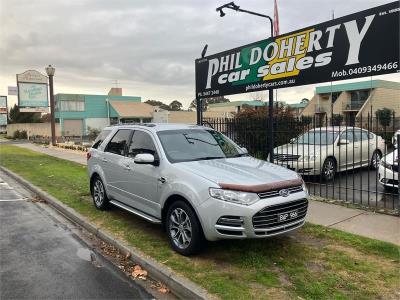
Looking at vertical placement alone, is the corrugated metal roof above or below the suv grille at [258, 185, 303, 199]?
above

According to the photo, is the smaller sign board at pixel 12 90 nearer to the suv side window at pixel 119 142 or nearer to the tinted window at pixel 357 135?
the tinted window at pixel 357 135

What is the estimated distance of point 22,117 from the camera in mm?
69812

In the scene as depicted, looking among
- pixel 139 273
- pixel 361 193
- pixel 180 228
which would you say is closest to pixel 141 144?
pixel 180 228

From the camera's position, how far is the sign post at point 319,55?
7508 millimetres

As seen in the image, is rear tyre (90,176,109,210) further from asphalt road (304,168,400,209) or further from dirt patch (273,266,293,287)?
asphalt road (304,168,400,209)

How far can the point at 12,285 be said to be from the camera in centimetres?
468

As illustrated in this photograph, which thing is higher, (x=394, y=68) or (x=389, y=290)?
(x=394, y=68)

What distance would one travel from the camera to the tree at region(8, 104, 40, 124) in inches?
2709

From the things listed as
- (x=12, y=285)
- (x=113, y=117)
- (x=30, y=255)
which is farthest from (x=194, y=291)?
(x=113, y=117)

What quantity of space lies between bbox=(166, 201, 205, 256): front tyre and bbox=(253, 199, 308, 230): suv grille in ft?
2.51

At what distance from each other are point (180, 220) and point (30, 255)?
7.27 ft

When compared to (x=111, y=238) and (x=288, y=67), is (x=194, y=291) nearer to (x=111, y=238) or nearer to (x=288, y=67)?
(x=111, y=238)

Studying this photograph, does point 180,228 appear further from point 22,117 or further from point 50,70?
point 22,117

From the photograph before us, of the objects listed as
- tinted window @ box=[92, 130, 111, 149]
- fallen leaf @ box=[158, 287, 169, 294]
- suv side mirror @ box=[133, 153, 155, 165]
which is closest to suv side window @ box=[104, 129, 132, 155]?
tinted window @ box=[92, 130, 111, 149]
